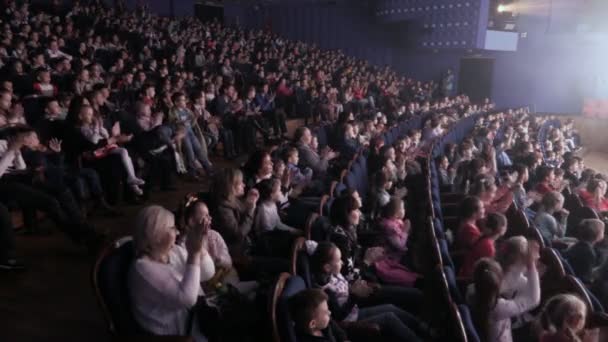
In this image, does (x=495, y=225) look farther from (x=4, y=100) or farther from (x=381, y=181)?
(x=4, y=100)

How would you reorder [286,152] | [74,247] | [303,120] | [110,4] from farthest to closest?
1. [110,4]
2. [303,120]
3. [286,152]
4. [74,247]

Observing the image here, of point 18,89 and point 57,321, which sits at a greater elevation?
point 18,89

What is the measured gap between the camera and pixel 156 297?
1.50 meters

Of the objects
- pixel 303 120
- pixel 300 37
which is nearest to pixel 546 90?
pixel 300 37

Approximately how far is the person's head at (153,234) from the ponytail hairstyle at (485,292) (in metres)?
1.22

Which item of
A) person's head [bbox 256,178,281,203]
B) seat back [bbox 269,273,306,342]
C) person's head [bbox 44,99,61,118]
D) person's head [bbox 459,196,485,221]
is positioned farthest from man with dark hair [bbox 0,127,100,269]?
person's head [bbox 459,196,485,221]

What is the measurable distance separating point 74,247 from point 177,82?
293 cm

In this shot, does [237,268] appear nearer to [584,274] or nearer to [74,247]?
[74,247]

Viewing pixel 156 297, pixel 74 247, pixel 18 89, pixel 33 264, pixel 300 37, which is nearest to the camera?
pixel 156 297

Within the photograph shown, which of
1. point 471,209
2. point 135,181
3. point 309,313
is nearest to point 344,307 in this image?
point 309,313

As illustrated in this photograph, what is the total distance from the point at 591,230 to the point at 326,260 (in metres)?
1.72

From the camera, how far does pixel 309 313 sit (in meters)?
1.54

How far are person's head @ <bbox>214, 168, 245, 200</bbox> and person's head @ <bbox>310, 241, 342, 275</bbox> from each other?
598mm

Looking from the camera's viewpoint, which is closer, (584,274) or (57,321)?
(57,321)
